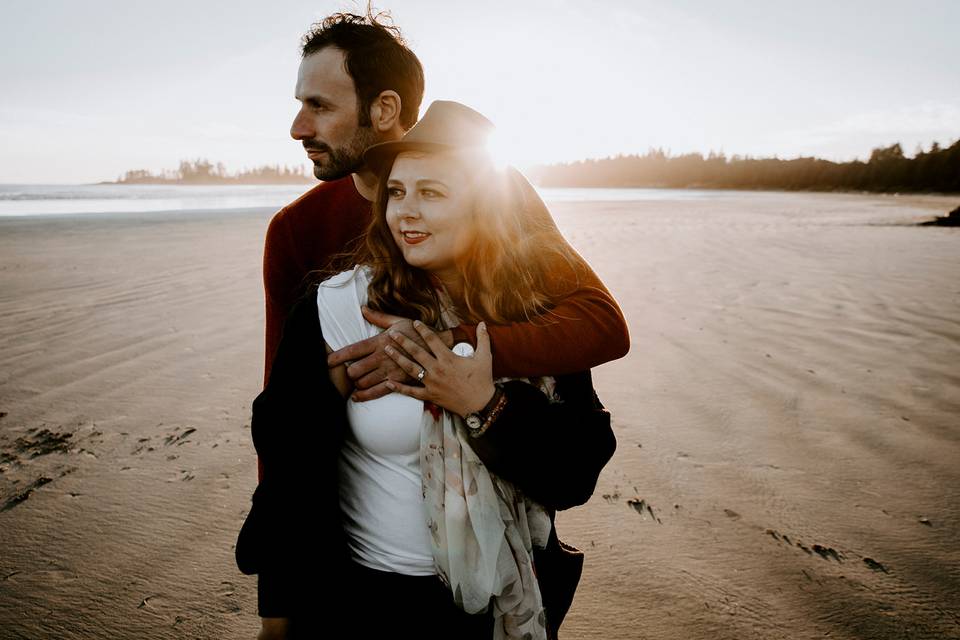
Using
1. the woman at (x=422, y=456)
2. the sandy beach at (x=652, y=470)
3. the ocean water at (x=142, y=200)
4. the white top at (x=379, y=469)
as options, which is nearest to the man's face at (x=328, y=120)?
the woman at (x=422, y=456)

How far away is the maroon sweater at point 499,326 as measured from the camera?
1.44 metres

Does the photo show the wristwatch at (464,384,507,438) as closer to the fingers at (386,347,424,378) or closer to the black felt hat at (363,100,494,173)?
the fingers at (386,347,424,378)

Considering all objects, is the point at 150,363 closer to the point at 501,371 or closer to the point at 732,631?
the point at 501,371

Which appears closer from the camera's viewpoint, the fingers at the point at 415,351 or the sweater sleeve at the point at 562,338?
the fingers at the point at 415,351

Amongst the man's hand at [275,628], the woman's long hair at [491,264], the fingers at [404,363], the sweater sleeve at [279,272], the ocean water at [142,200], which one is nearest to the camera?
the fingers at [404,363]

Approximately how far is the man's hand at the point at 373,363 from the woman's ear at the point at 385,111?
1.29m

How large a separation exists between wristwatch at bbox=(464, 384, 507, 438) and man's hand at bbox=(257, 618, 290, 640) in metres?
0.71

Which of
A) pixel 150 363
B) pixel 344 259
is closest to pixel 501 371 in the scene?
pixel 344 259

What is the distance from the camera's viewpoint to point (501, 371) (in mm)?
1428

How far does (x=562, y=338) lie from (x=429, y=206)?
53cm

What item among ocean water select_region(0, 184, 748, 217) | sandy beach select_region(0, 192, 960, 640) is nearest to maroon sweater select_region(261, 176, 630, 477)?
sandy beach select_region(0, 192, 960, 640)

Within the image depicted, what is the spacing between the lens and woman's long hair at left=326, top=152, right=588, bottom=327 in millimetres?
1528

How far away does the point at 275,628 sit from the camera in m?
1.40

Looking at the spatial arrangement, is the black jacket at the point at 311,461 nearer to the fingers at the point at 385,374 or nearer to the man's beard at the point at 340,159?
the fingers at the point at 385,374
